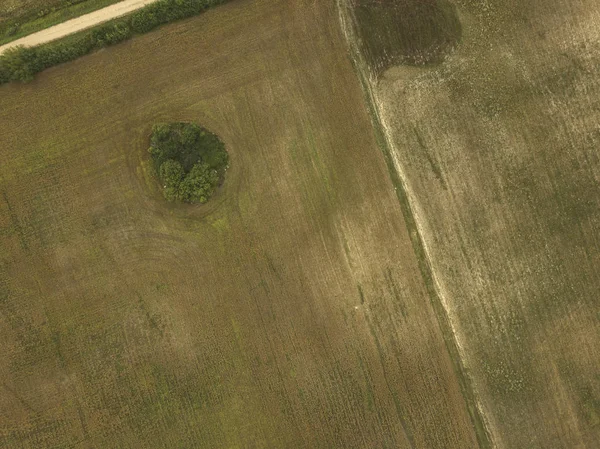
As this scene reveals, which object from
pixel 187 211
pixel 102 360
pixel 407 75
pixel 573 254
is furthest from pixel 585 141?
pixel 102 360

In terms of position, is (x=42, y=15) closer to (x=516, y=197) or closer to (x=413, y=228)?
(x=413, y=228)

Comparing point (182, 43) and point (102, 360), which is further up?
point (182, 43)

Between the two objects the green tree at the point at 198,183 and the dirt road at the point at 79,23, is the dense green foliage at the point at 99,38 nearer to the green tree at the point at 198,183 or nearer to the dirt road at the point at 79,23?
the dirt road at the point at 79,23

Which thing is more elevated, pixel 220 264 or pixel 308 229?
pixel 308 229

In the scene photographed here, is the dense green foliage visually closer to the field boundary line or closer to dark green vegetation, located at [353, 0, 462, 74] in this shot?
the field boundary line

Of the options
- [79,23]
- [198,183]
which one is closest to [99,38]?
[79,23]

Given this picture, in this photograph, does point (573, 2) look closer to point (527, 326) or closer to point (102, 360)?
point (527, 326)

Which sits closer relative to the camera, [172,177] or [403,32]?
[172,177]
